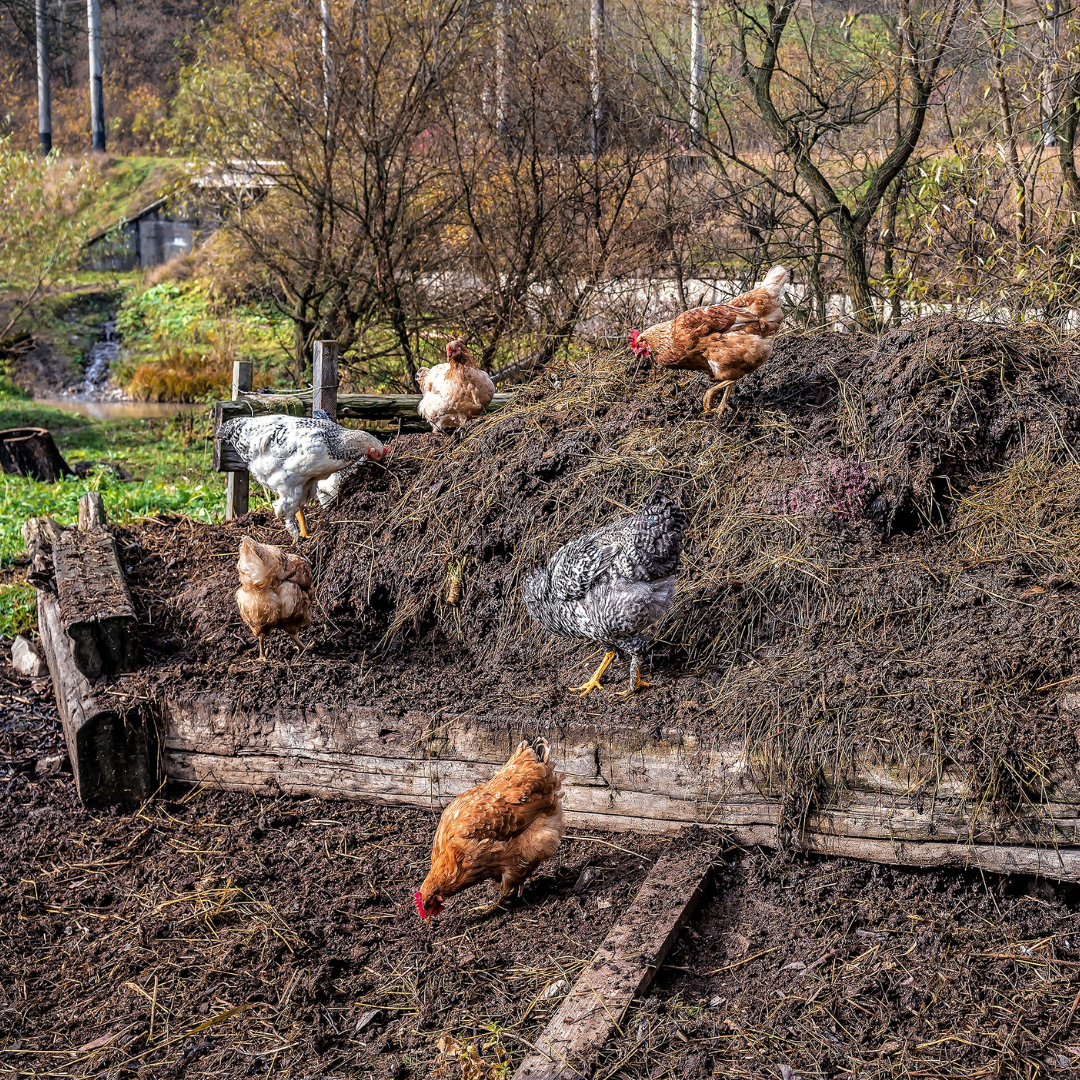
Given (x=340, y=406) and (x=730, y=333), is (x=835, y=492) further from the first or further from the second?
(x=340, y=406)

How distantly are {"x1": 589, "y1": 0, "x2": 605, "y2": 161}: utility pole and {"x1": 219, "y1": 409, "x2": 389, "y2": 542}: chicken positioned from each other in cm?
495

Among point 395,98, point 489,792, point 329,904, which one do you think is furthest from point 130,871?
point 395,98

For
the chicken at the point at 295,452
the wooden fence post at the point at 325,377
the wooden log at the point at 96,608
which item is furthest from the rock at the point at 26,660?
the wooden fence post at the point at 325,377

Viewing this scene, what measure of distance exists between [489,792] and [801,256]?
629cm

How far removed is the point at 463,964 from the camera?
320 cm

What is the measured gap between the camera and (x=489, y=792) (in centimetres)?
344

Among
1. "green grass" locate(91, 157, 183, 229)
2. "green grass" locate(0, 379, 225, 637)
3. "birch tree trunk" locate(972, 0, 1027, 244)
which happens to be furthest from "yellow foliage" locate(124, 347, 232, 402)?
"birch tree trunk" locate(972, 0, 1027, 244)

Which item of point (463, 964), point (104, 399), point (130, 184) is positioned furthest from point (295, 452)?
point (130, 184)

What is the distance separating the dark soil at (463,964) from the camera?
2762 mm

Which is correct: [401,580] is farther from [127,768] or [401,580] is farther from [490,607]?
[127,768]

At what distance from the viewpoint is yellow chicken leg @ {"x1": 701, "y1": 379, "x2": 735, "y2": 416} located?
5.12 metres

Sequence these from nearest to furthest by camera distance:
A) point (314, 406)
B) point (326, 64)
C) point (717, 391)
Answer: point (717, 391) → point (314, 406) → point (326, 64)

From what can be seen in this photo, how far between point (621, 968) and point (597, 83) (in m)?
8.47

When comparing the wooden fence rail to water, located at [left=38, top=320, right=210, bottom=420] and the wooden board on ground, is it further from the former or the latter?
water, located at [left=38, top=320, right=210, bottom=420]
